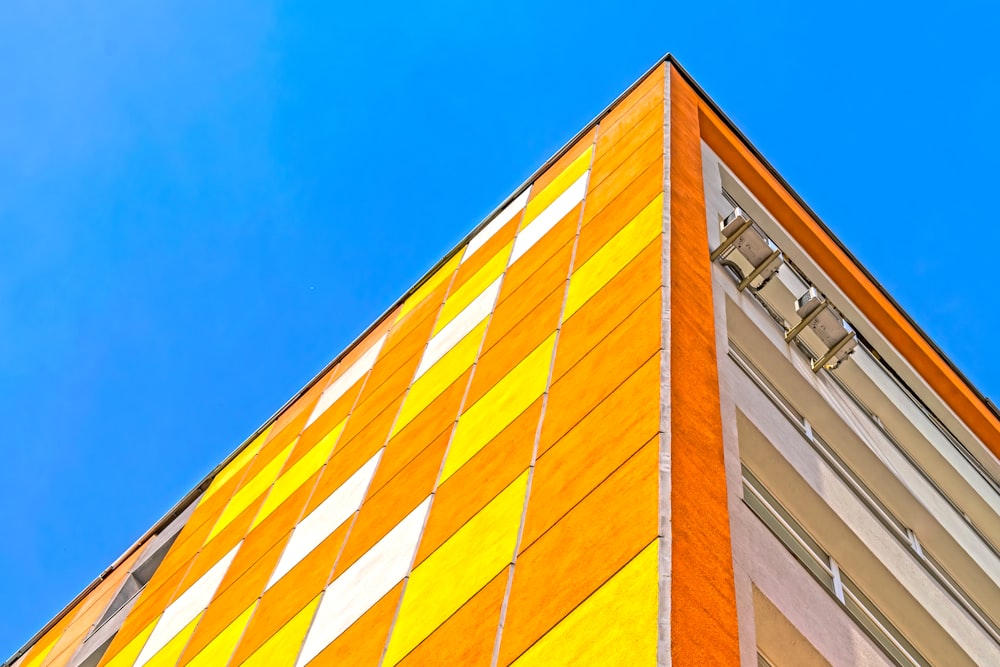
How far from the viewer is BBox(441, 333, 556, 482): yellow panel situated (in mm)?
15273

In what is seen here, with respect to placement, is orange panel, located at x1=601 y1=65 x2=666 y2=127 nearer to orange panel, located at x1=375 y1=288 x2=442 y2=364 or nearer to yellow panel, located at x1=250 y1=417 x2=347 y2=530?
orange panel, located at x1=375 y1=288 x2=442 y2=364

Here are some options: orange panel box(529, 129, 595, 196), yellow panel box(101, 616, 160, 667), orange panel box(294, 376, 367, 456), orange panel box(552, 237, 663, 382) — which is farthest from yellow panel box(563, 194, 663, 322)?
yellow panel box(101, 616, 160, 667)

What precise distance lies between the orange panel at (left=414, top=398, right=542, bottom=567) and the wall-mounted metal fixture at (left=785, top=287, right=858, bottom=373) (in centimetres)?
518

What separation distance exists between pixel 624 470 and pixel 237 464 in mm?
19491

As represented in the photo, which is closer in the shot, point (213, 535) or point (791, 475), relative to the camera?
point (791, 475)

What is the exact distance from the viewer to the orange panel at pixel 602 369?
1328 cm

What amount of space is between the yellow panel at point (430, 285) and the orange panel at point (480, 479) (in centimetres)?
1226

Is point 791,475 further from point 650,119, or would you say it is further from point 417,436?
point 650,119

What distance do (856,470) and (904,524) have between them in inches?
40.0

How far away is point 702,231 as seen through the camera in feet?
57.0

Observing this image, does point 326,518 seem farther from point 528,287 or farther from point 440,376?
point 528,287

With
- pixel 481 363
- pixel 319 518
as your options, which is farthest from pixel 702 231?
pixel 319 518

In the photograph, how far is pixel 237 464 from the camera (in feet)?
96.6

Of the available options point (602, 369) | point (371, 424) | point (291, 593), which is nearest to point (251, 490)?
point (371, 424)
